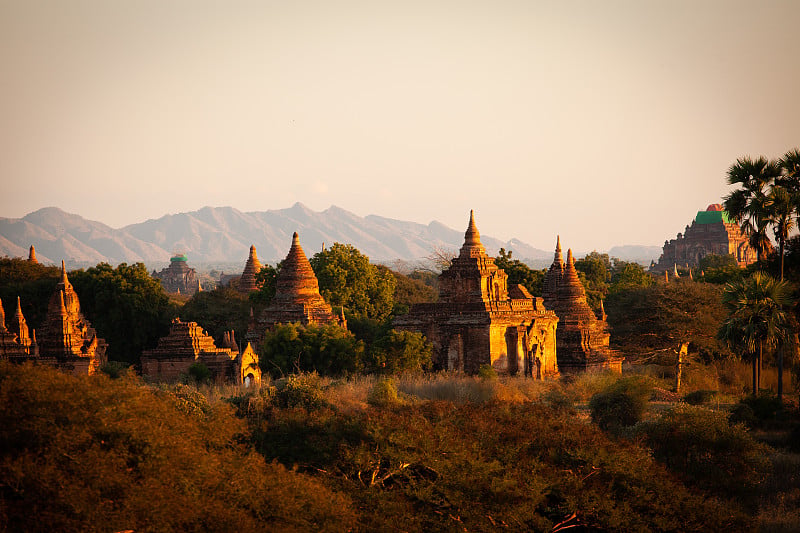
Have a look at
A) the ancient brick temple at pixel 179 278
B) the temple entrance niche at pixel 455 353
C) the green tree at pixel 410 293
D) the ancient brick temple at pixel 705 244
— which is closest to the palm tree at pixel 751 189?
the temple entrance niche at pixel 455 353

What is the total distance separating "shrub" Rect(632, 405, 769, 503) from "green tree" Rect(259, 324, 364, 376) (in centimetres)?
1498

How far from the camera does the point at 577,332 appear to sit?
49.9 m

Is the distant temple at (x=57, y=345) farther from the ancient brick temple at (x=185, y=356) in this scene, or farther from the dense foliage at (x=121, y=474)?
the dense foliage at (x=121, y=474)

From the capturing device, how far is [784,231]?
3372 centimetres

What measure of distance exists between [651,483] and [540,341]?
21.7 metres

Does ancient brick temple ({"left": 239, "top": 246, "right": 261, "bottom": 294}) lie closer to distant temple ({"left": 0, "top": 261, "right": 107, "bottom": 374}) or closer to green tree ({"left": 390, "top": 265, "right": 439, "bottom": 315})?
green tree ({"left": 390, "top": 265, "right": 439, "bottom": 315})

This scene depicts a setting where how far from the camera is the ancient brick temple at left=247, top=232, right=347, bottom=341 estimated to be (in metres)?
47.4

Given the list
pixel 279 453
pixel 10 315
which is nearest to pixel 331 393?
pixel 279 453

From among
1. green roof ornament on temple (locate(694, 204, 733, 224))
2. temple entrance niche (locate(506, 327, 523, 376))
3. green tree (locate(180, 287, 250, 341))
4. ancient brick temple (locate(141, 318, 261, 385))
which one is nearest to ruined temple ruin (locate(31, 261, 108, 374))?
ancient brick temple (locate(141, 318, 261, 385))

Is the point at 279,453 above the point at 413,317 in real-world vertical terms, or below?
below

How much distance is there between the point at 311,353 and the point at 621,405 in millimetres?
12629

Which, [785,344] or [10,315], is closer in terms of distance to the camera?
[785,344]

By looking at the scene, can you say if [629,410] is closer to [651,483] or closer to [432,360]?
[651,483]

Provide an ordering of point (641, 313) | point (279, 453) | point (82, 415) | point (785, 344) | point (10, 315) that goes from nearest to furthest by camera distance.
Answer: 1. point (82, 415)
2. point (279, 453)
3. point (785, 344)
4. point (641, 313)
5. point (10, 315)
